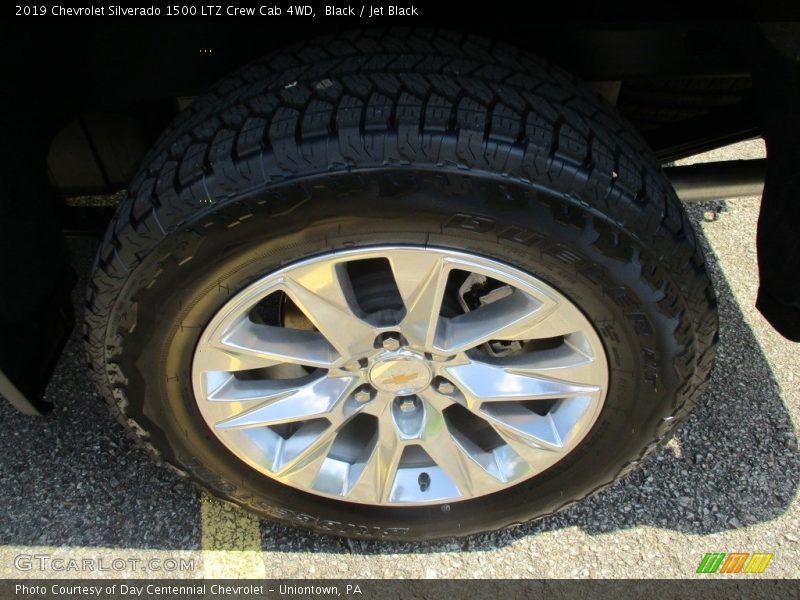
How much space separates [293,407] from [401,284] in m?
0.48

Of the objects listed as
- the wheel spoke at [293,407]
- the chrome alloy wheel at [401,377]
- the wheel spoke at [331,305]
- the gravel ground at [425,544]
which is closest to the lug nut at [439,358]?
the chrome alloy wheel at [401,377]

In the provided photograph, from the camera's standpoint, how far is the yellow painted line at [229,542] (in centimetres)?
210

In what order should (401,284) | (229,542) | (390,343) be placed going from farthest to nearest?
1. (229,542)
2. (390,343)
3. (401,284)

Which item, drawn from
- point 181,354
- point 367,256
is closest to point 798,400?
point 367,256

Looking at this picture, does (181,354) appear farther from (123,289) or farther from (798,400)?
(798,400)

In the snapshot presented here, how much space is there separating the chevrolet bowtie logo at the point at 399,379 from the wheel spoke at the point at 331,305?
11cm

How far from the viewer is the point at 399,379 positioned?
1.78 m

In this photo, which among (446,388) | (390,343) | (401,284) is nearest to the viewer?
(401,284)

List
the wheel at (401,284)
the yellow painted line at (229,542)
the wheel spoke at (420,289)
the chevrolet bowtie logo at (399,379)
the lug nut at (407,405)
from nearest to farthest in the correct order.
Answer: the wheel at (401,284) < the wheel spoke at (420,289) < the chevrolet bowtie logo at (399,379) < the lug nut at (407,405) < the yellow painted line at (229,542)

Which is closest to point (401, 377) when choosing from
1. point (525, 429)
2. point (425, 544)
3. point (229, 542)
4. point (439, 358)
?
point (439, 358)

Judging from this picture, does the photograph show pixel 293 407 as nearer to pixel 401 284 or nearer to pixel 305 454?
pixel 305 454

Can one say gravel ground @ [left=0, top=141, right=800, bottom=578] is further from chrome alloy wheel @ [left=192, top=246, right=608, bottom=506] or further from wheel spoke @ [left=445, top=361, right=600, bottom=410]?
wheel spoke @ [left=445, top=361, right=600, bottom=410]

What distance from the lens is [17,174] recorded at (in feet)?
5.76

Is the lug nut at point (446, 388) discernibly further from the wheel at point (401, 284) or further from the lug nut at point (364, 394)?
the lug nut at point (364, 394)
